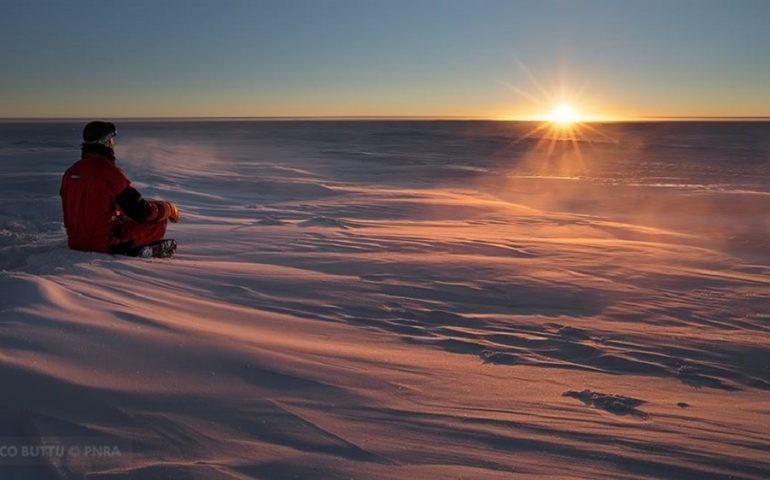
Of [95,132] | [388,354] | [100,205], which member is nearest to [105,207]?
[100,205]

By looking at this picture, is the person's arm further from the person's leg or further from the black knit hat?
the black knit hat

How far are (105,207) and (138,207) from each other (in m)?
0.24

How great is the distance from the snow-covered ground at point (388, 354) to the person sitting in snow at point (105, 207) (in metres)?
0.23

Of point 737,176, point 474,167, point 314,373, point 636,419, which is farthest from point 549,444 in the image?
point 474,167

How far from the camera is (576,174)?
19.8m

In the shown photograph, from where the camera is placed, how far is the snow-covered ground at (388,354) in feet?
7.60

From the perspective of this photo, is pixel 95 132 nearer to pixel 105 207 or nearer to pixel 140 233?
pixel 105 207

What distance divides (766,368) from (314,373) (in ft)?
8.32

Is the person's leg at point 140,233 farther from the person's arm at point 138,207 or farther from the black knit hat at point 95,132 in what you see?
the black knit hat at point 95,132

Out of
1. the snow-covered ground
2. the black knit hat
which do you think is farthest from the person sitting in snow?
the snow-covered ground

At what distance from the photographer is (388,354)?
3553 mm

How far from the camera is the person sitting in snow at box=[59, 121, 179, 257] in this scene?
4.93 metres

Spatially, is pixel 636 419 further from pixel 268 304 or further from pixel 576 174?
pixel 576 174

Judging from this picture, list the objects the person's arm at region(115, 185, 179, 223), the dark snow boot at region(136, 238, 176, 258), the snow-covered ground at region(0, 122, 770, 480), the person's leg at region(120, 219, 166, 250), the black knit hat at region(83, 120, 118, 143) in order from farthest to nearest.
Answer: the dark snow boot at region(136, 238, 176, 258), the person's leg at region(120, 219, 166, 250), the person's arm at region(115, 185, 179, 223), the black knit hat at region(83, 120, 118, 143), the snow-covered ground at region(0, 122, 770, 480)
